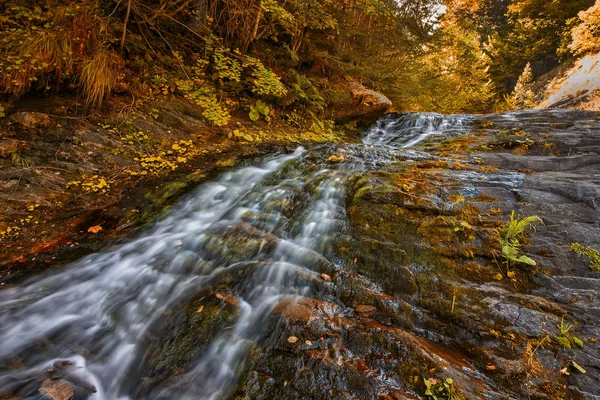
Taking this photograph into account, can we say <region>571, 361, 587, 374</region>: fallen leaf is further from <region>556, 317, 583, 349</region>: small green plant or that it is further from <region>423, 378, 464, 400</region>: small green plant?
<region>423, 378, 464, 400</region>: small green plant

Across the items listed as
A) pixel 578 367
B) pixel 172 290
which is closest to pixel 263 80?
pixel 172 290

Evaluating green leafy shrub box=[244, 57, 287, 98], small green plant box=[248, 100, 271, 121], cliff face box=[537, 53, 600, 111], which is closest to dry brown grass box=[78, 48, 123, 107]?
green leafy shrub box=[244, 57, 287, 98]

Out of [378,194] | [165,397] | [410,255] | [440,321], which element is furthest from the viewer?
[378,194]

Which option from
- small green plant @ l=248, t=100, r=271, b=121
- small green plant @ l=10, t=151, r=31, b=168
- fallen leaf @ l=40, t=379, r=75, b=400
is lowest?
fallen leaf @ l=40, t=379, r=75, b=400

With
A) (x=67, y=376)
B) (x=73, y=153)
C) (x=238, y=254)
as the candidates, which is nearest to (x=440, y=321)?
(x=238, y=254)

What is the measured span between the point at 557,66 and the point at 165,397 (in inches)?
700

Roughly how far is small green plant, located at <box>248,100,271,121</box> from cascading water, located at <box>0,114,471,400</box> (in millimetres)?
2615

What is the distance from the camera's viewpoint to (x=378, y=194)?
359 cm

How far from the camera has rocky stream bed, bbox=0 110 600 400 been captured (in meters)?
1.85

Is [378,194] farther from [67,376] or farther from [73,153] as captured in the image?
[73,153]

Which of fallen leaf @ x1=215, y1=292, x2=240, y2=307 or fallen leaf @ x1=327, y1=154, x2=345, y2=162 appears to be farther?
fallen leaf @ x1=327, y1=154, x2=345, y2=162

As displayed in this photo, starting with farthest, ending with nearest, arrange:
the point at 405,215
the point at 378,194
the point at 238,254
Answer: the point at 378,194 < the point at 405,215 < the point at 238,254

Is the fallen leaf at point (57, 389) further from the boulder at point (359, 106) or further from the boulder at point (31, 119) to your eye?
the boulder at point (359, 106)

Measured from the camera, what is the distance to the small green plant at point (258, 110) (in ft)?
20.9
